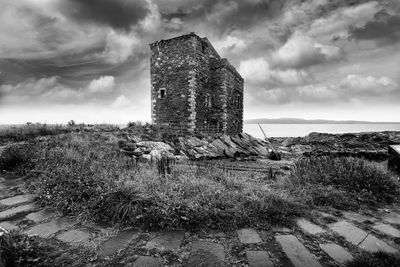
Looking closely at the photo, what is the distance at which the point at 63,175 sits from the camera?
4539 mm

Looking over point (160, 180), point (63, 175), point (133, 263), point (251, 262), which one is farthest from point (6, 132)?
point (251, 262)

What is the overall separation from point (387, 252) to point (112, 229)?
360 cm

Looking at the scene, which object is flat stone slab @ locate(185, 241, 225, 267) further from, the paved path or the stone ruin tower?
the stone ruin tower

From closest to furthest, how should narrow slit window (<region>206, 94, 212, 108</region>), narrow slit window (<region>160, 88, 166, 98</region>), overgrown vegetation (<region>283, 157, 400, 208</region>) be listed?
overgrown vegetation (<region>283, 157, 400, 208</region>), narrow slit window (<region>160, 88, 166, 98</region>), narrow slit window (<region>206, 94, 212, 108</region>)

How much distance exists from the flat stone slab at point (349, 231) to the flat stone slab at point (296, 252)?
2.51 feet

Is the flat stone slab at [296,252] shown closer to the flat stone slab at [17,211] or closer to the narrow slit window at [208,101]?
the flat stone slab at [17,211]

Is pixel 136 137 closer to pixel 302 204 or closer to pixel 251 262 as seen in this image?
pixel 302 204

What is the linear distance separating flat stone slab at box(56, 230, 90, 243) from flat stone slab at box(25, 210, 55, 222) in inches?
29.0

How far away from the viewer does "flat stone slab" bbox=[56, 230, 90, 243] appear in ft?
9.45

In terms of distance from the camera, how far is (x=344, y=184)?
496 centimetres

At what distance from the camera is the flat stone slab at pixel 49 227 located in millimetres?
3008

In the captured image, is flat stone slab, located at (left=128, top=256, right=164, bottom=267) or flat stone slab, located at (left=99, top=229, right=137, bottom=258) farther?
flat stone slab, located at (left=99, top=229, right=137, bottom=258)

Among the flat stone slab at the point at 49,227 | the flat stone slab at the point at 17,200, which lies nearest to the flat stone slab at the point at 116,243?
the flat stone slab at the point at 49,227

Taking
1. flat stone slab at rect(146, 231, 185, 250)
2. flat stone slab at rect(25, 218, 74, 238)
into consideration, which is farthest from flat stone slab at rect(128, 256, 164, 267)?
flat stone slab at rect(25, 218, 74, 238)
